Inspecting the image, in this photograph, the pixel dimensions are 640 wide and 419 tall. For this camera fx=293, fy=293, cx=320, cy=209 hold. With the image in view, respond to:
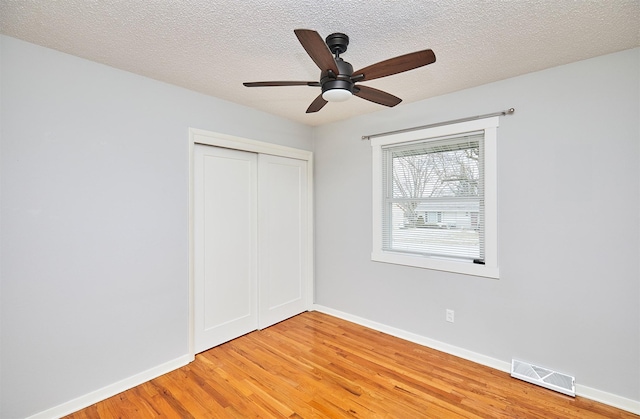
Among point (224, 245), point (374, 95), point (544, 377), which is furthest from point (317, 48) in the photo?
point (544, 377)

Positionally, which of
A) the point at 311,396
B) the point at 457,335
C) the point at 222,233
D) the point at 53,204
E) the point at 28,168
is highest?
the point at 28,168

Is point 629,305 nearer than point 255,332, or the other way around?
point 629,305

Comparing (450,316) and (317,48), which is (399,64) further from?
(450,316)

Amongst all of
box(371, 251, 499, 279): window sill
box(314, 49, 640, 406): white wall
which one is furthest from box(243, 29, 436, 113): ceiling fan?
box(371, 251, 499, 279): window sill

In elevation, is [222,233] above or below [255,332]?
above

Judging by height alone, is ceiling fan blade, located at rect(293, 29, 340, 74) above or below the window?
above

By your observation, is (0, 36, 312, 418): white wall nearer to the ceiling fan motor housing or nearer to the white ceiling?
the white ceiling

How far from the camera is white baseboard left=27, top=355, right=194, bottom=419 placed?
1.99m

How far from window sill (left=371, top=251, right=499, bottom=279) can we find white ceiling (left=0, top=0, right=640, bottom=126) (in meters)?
1.65

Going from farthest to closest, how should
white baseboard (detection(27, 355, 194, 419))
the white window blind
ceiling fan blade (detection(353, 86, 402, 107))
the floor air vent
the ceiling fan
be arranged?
the white window blind, the floor air vent, white baseboard (detection(27, 355, 194, 419)), ceiling fan blade (detection(353, 86, 402, 107)), the ceiling fan

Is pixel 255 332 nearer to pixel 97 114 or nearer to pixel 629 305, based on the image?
pixel 97 114

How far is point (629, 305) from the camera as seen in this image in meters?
2.04

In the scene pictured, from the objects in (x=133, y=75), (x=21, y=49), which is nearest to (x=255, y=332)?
(x=133, y=75)

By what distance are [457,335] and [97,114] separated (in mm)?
3574
